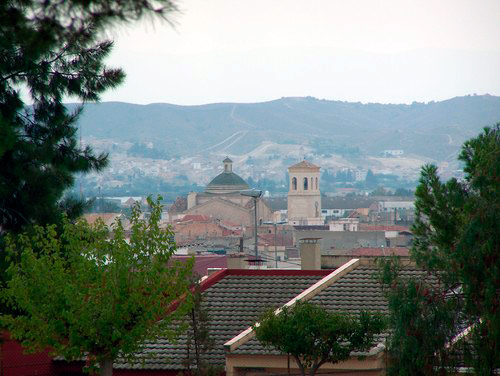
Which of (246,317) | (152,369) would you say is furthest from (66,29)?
(246,317)

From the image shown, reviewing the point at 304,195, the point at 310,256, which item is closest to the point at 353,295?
the point at 310,256

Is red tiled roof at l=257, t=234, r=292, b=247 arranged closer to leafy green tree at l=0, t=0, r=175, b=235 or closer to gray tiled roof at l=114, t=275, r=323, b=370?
gray tiled roof at l=114, t=275, r=323, b=370

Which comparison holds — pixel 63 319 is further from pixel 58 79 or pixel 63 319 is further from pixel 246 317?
pixel 246 317

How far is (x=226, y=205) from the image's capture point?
5241 inches

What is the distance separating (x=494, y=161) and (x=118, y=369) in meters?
6.87

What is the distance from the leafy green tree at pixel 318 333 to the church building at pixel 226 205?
343ft

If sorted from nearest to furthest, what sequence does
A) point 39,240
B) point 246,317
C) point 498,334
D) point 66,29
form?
point 66,29
point 498,334
point 39,240
point 246,317

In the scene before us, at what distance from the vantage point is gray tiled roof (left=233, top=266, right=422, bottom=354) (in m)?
16.7

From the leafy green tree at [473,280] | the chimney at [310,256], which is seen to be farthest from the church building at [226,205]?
the leafy green tree at [473,280]

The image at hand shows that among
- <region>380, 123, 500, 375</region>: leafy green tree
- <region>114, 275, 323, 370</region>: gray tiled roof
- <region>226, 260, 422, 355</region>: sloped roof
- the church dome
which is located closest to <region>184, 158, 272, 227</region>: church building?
the church dome

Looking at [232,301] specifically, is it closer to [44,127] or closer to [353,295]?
[353,295]

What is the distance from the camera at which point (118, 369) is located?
16.5 m

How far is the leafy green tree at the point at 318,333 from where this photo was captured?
13609 millimetres

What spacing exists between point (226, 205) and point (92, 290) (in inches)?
4730
